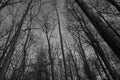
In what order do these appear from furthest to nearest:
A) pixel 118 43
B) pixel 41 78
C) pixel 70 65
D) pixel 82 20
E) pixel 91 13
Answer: pixel 70 65 < pixel 41 78 < pixel 82 20 < pixel 91 13 < pixel 118 43

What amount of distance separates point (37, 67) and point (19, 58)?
4.33 meters

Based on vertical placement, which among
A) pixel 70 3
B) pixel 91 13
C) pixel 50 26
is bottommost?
pixel 50 26

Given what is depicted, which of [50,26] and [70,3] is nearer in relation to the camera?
[70,3]

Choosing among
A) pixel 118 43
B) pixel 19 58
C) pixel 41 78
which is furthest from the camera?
pixel 41 78

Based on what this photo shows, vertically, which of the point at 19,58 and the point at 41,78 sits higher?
the point at 19,58

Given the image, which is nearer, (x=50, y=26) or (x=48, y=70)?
(x=50, y=26)

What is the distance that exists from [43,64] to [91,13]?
18217mm

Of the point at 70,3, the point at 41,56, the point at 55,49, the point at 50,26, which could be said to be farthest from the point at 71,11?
the point at 41,56

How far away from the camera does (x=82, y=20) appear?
9.88 m

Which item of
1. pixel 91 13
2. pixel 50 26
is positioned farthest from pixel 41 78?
pixel 91 13

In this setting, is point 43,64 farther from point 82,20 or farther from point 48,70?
point 82,20

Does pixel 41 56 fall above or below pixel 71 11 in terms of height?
below

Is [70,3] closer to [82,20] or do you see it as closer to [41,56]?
[82,20]

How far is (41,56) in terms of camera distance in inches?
758
